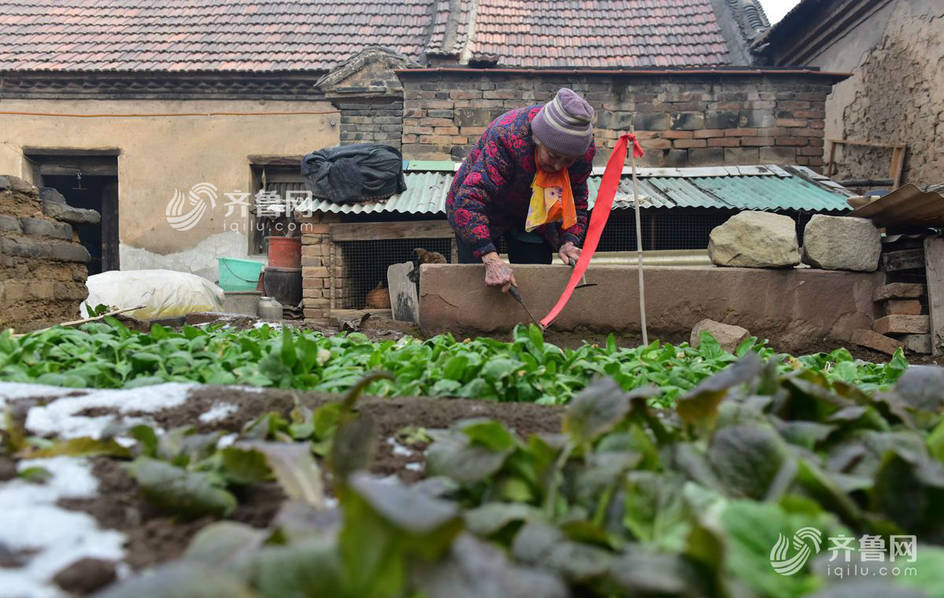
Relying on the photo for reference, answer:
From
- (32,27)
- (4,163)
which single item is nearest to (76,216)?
(4,163)

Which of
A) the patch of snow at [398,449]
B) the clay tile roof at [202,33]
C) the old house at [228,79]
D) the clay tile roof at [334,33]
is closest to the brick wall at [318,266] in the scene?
the old house at [228,79]

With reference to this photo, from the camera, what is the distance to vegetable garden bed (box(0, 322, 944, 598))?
2.38ft

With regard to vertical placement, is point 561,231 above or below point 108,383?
Answer: above

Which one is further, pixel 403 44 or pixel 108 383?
pixel 403 44

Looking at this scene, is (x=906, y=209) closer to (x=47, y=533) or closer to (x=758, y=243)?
(x=758, y=243)

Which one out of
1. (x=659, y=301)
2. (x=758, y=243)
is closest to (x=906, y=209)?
(x=758, y=243)

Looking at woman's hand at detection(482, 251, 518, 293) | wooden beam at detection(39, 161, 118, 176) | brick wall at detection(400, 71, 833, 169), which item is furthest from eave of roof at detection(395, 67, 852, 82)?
wooden beam at detection(39, 161, 118, 176)

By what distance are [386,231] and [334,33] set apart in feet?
18.2

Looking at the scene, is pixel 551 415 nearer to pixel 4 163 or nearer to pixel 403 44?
pixel 403 44

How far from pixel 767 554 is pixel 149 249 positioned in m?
12.0

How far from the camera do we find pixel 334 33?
11539 mm

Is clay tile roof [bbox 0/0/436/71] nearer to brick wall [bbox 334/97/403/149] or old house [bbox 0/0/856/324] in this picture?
old house [bbox 0/0/856/324]

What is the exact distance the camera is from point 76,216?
4.57 metres

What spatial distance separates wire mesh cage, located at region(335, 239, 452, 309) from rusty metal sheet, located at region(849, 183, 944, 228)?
4.37 metres
